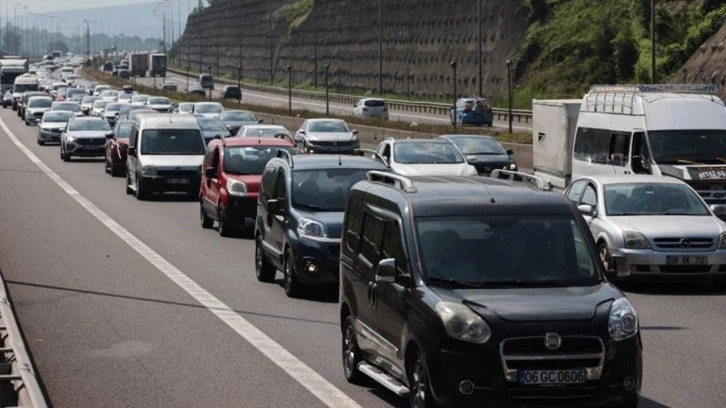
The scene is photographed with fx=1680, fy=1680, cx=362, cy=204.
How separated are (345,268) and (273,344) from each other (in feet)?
6.88

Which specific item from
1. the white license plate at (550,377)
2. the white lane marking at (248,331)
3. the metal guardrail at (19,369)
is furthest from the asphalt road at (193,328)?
the white license plate at (550,377)

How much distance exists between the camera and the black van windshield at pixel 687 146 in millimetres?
26641

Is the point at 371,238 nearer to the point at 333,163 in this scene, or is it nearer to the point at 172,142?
the point at 333,163

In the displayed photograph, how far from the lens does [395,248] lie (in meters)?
11.6

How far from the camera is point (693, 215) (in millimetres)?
20594

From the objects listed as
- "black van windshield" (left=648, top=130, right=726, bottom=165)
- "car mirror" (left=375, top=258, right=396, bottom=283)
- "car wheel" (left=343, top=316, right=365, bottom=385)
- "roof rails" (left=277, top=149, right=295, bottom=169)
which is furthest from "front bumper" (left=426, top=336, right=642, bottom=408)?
"black van windshield" (left=648, top=130, right=726, bottom=165)

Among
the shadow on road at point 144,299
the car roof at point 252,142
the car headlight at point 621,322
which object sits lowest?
the shadow on road at point 144,299

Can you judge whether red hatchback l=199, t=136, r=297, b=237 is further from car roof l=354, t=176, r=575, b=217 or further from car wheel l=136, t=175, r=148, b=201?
car roof l=354, t=176, r=575, b=217

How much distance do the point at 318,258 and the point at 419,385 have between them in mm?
7947

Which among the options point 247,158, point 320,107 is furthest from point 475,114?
point 247,158

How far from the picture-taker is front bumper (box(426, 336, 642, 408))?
1012 centimetres

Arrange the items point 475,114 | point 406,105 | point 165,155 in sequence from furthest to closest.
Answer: point 406,105 → point 475,114 → point 165,155

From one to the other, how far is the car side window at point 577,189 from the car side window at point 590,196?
8 cm

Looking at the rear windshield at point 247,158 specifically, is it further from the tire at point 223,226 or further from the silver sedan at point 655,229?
the silver sedan at point 655,229
